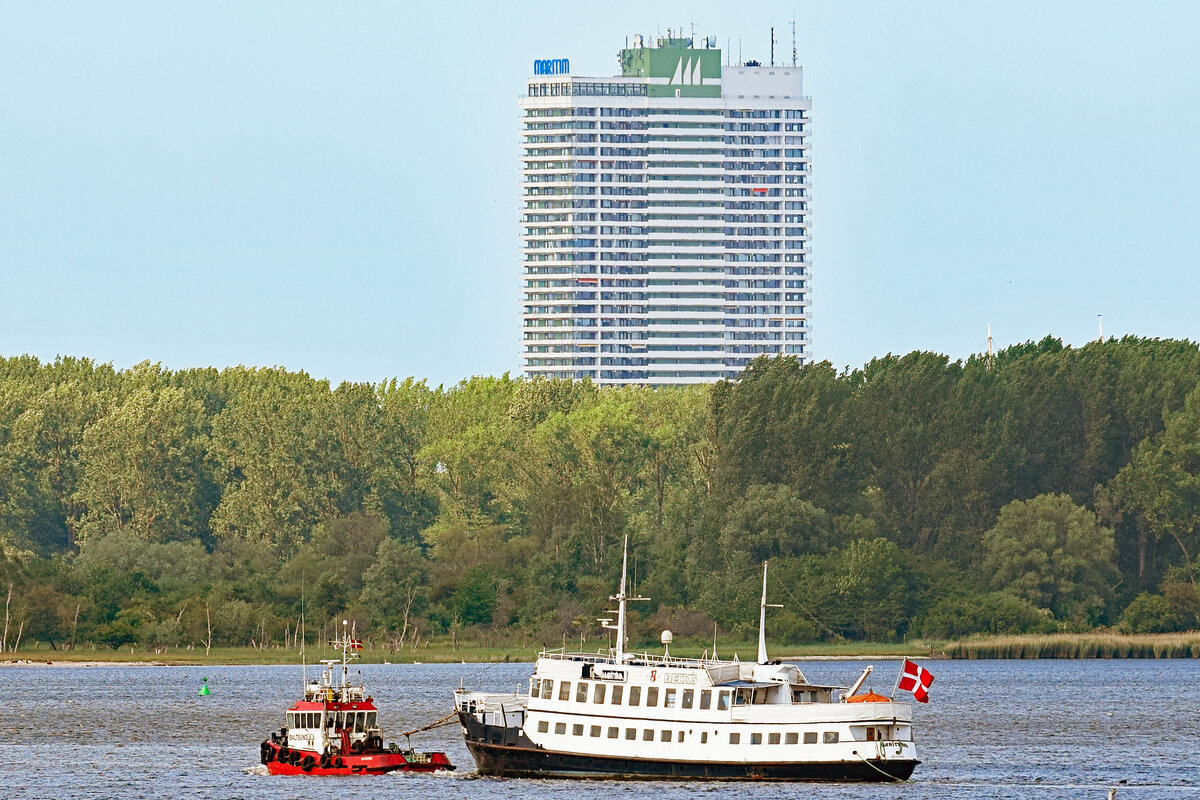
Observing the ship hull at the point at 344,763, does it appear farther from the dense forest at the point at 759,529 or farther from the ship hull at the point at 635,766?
the dense forest at the point at 759,529

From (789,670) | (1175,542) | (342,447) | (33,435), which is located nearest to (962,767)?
(789,670)

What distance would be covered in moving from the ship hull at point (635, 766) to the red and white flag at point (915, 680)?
256cm

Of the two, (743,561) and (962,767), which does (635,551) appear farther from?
(962,767)

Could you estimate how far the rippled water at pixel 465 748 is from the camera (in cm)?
7438

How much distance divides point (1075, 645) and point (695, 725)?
85.9m

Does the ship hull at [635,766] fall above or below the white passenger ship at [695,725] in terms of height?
below

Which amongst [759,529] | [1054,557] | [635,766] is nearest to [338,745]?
[635,766]

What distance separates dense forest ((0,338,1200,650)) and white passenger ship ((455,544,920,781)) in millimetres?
76558

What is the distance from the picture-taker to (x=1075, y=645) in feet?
501

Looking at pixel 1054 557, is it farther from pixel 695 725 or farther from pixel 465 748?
pixel 695 725

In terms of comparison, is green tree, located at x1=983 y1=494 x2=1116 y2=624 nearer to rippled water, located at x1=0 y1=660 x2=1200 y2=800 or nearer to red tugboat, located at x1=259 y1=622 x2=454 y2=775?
rippled water, located at x1=0 y1=660 x2=1200 y2=800

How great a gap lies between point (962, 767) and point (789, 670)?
1061 cm

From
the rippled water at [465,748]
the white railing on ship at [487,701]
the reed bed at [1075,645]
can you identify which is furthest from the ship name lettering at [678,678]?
the reed bed at [1075,645]

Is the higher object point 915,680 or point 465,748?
point 915,680
